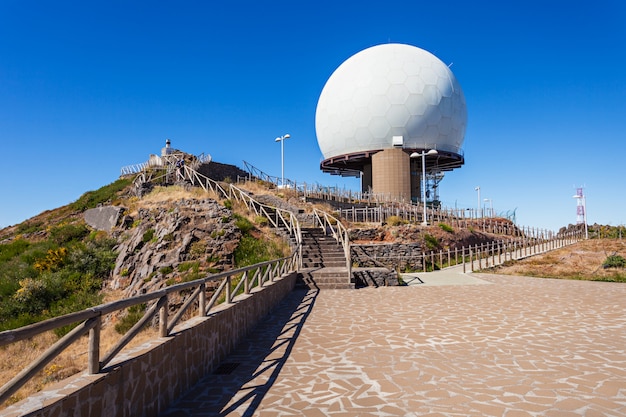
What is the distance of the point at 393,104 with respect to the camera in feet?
126

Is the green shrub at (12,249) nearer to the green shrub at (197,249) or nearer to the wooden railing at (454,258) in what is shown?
the green shrub at (197,249)

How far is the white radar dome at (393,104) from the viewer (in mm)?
38438

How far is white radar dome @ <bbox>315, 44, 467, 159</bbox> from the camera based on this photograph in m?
38.4

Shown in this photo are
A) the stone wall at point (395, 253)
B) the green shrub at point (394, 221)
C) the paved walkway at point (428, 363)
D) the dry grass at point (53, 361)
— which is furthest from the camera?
the green shrub at point (394, 221)

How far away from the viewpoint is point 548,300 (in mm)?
11055

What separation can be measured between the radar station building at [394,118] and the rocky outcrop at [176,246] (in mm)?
21669

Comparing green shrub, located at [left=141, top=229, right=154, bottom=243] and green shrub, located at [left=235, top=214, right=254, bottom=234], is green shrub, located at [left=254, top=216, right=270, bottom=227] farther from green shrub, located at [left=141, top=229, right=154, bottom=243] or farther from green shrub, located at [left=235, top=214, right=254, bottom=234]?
green shrub, located at [left=141, top=229, right=154, bottom=243]

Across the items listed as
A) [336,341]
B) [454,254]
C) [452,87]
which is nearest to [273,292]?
[336,341]

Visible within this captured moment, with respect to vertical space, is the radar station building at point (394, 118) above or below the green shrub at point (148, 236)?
above

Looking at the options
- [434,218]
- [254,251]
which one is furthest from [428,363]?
[434,218]

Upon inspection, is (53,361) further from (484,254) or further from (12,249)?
(484,254)

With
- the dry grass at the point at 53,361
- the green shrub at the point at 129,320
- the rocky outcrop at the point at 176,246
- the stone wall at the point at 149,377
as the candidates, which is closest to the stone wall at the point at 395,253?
the rocky outcrop at the point at 176,246

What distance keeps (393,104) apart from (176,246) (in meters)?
27.4

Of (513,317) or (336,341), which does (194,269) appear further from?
(513,317)
